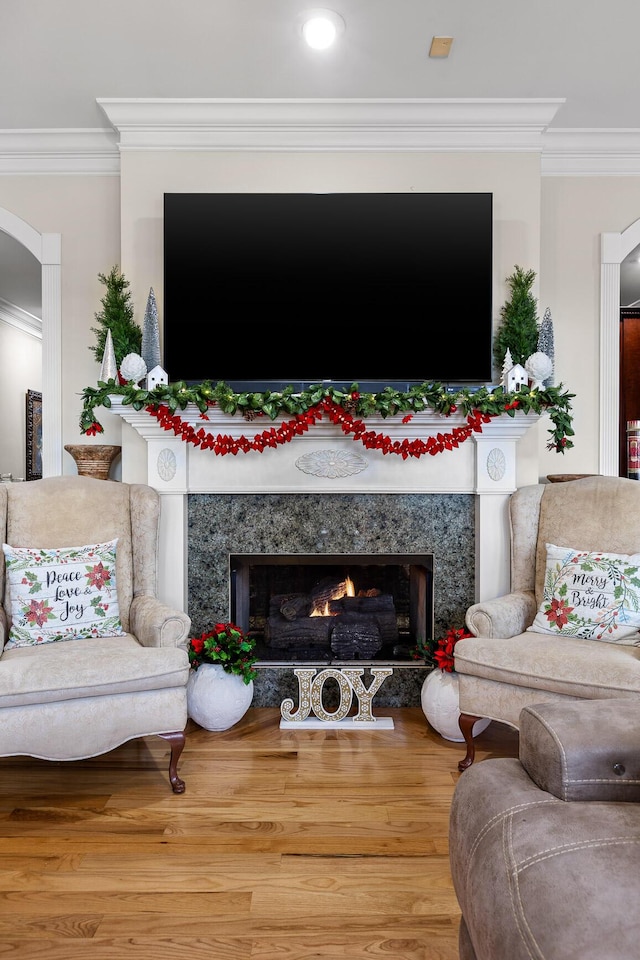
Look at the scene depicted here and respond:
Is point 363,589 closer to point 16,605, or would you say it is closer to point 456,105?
point 16,605

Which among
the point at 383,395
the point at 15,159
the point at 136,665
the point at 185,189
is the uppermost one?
the point at 15,159

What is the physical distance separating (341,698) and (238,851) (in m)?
1.00

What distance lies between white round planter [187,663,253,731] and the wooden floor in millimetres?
82

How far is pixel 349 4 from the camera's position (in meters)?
2.31

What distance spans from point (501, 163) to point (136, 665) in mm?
2793

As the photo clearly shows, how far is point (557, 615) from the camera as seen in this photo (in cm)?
248

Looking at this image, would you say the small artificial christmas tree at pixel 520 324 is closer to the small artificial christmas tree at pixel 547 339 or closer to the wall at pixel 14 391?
the small artificial christmas tree at pixel 547 339

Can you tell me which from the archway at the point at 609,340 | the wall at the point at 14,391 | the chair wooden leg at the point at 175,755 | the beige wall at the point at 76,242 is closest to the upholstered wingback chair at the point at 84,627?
the chair wooden leg at the point at 175,755

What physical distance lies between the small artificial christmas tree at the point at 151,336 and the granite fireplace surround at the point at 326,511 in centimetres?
31

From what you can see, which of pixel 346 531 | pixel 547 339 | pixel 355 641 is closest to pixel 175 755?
pixel 355 641

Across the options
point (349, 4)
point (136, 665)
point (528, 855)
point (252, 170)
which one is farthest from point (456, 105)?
point (528, 855)

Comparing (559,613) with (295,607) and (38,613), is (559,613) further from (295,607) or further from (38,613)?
(38,613)

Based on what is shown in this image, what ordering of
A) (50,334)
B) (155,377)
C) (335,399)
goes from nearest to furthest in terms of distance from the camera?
(335,399)
(155,377)
(50,334)

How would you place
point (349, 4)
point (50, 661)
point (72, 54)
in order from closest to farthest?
point (50, 661) < point (349, 4) < point (72, 54)
